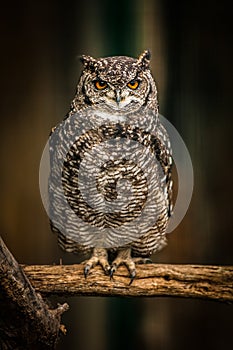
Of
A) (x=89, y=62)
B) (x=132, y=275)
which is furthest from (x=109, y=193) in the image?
(x=89, y=62)

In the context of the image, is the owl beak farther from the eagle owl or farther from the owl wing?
the owl wing

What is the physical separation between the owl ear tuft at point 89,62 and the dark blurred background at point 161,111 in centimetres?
6

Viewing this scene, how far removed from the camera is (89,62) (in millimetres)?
970

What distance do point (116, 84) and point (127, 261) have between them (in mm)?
368

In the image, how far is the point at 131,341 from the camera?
1319 mm

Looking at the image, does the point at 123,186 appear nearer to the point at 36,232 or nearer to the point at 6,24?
the point at 36,232

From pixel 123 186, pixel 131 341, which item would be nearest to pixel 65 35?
pixel 123 186

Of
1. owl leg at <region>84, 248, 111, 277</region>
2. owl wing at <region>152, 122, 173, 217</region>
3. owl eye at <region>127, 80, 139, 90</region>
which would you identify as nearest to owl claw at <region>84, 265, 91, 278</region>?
owl leg at <region>84, 248, 111, 277</region>

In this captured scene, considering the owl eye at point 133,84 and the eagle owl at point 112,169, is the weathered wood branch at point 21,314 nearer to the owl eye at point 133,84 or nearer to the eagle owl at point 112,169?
the eagle owl at point 112,169

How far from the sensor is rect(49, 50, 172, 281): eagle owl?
994 millimetres

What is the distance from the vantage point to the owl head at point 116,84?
3.16 feet

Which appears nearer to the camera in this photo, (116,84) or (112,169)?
(116,84)

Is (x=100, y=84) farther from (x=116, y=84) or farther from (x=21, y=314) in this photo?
(x=21, y=314)

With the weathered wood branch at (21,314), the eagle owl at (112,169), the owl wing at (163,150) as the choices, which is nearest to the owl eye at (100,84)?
the eagle owl at (112,169)
